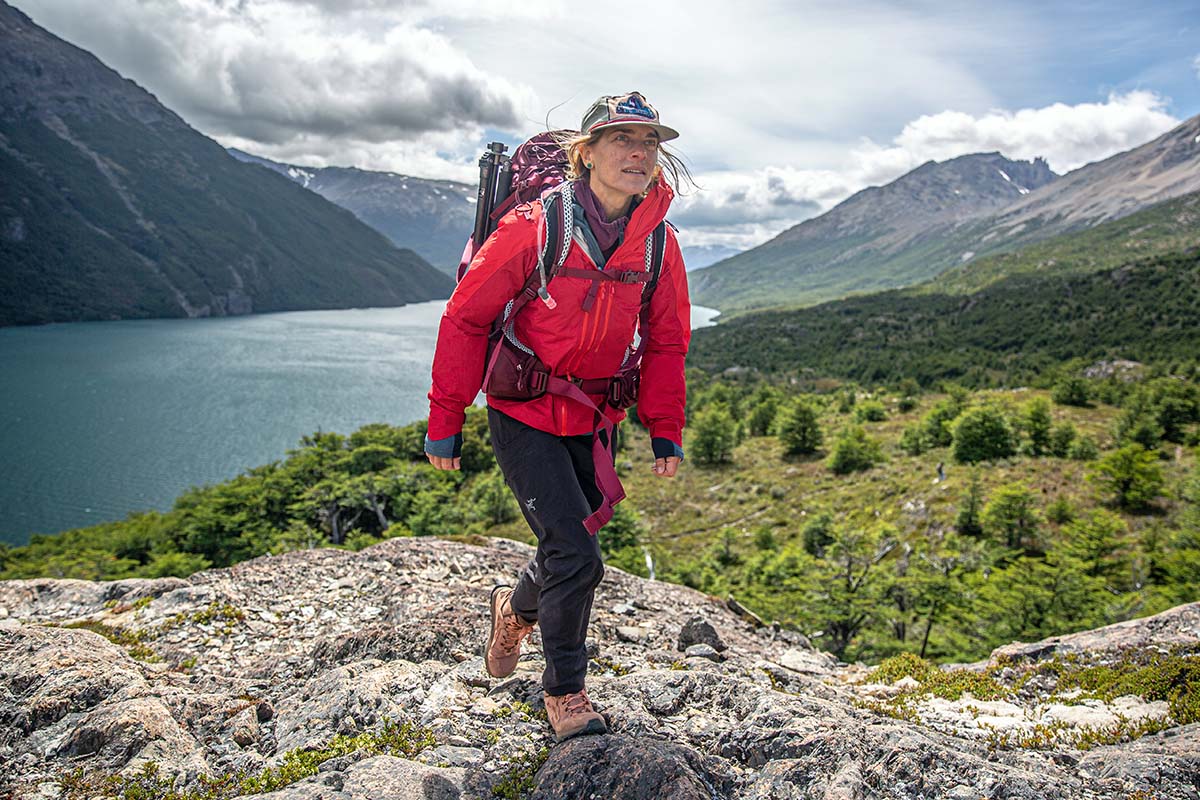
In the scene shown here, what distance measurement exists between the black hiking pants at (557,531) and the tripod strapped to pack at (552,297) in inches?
4.5

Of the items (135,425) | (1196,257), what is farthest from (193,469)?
(1196,257)

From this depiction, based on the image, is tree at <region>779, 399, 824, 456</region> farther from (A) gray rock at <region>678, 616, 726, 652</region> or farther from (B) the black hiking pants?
(B) the black hiking pants

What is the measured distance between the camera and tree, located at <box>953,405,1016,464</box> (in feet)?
131

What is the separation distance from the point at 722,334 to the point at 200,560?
567ft

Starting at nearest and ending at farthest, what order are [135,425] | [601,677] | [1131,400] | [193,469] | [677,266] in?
1. [677,266]
2. [601,677]
3. [1131,400]
4. [193,469]
5. [135,425]

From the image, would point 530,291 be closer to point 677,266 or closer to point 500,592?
point 677,266

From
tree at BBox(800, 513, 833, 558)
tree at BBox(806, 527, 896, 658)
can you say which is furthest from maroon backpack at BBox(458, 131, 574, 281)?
tree at BBox(800, 513, 833, 558)

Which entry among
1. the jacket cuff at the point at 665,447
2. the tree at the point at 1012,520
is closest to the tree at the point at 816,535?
the tree at the point at 1012,520

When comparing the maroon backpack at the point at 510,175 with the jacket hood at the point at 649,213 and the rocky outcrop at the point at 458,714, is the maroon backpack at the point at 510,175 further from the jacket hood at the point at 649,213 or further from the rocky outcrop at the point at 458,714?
the rocky outcrop at the point at 458,714

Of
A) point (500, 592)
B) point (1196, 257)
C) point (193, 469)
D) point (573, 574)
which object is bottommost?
point (193, 469)

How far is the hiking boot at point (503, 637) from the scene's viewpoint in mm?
4074

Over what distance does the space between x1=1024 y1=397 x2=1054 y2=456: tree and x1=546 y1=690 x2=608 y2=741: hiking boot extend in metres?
45.1

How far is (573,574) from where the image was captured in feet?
10.9

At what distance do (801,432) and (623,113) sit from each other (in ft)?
175
